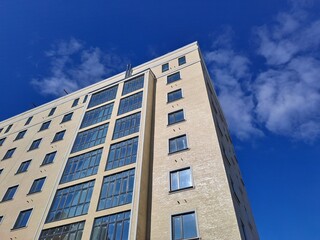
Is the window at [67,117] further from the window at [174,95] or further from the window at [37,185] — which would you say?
the window at [174,95]

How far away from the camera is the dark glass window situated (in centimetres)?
2795

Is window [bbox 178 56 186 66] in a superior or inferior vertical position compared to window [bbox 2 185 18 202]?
superior

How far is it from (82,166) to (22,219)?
658 centimetres

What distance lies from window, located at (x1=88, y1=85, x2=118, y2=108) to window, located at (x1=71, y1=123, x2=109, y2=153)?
473 centimetres

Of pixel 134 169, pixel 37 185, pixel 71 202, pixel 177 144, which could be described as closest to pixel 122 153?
Result: pixel 134 169

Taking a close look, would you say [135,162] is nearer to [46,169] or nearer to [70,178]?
[70,178]

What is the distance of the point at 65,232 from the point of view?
1734 cm

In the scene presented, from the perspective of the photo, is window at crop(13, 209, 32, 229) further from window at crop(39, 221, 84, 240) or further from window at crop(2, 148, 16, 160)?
window at crop(2, 148, 16, 160)

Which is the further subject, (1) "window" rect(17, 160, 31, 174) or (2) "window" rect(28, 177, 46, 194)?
(1) "window" rect(17, 160, 31, 174)

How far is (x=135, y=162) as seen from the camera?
19250 mm

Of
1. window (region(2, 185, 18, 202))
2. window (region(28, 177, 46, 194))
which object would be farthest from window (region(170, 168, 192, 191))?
window (region(2, 185, 18, 202))

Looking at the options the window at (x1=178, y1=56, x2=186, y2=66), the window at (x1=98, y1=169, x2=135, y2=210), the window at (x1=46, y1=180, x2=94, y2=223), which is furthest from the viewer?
the window at (x1=178, y1=56, x2=186, y2=66)

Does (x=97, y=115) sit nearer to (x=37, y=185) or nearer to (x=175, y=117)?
(x=37, y=185)

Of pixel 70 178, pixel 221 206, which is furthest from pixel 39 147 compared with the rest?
pixel 221 206
